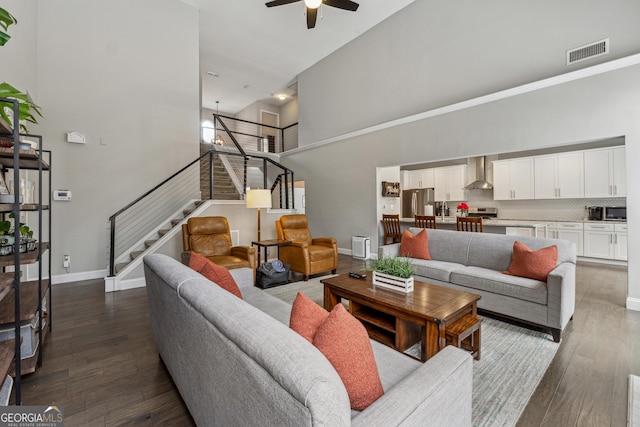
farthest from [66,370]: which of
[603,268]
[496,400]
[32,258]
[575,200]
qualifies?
[575,200]

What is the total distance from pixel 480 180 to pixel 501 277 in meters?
5.03

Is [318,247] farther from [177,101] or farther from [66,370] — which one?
[177,101]

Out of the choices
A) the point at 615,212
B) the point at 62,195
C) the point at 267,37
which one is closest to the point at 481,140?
the point at 615,212

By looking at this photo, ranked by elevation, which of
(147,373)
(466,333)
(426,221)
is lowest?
(147,373)

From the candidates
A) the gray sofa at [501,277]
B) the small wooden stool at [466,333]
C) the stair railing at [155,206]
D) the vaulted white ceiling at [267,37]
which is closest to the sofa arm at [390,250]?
the gray sofa at [501,277]

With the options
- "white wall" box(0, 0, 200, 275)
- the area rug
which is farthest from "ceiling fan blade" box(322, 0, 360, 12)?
the area rug

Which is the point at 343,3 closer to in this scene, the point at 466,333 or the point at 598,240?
the point at 466,333

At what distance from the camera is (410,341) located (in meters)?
2.28

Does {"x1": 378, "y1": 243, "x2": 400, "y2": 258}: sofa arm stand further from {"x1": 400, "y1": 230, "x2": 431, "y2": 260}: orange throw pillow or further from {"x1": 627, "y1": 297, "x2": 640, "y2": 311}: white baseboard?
{"x1": 627, "y1": 297, "x2": 640, "y2": 311}: white baseboard

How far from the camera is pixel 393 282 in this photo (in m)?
2.46

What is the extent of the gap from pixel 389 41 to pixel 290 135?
17.4 ft

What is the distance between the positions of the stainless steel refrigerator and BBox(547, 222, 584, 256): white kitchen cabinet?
2717 millimetres

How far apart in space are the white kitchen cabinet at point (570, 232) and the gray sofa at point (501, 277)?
3793 millimetres

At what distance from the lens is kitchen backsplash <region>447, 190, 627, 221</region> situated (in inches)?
236
